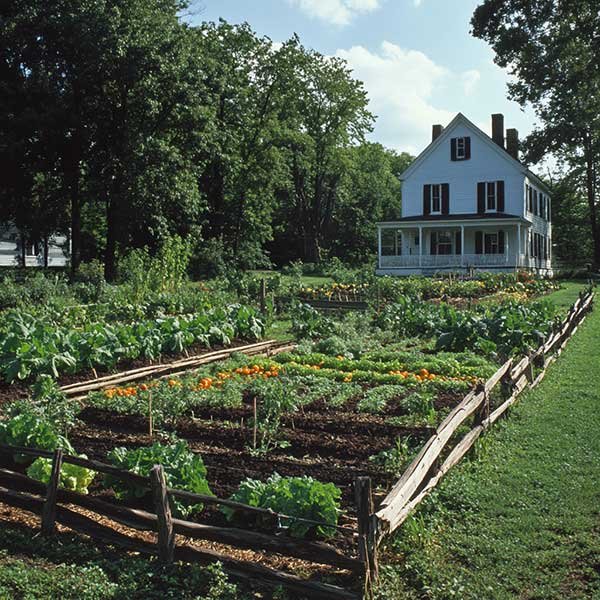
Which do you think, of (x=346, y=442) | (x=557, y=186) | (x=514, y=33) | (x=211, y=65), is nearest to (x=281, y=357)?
(x=346, y=442)

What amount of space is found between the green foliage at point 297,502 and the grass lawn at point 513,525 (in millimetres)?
568

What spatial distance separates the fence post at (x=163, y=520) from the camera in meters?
5.22

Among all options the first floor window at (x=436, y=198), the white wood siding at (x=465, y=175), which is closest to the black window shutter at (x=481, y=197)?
the white wood siding at (x=465, y=175)

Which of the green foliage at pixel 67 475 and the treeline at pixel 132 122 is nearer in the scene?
the green foliage at pixel 67 475

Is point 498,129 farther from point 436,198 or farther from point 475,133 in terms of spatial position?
point 436,198

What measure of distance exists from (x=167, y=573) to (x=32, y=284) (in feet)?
59.2

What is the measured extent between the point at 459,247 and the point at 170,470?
39.0 m

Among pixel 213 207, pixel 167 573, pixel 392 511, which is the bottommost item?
pixel 167 573

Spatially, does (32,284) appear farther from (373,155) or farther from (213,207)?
(373,155)

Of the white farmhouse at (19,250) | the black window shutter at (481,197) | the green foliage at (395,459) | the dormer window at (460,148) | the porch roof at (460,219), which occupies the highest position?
the dormer window at (460,148)

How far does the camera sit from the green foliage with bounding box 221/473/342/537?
17.5ft

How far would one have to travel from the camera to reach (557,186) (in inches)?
2382

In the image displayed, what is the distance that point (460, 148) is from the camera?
141ft

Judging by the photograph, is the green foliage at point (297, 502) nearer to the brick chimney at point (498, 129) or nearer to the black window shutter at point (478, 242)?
the black window shutter at point (478, 242)
